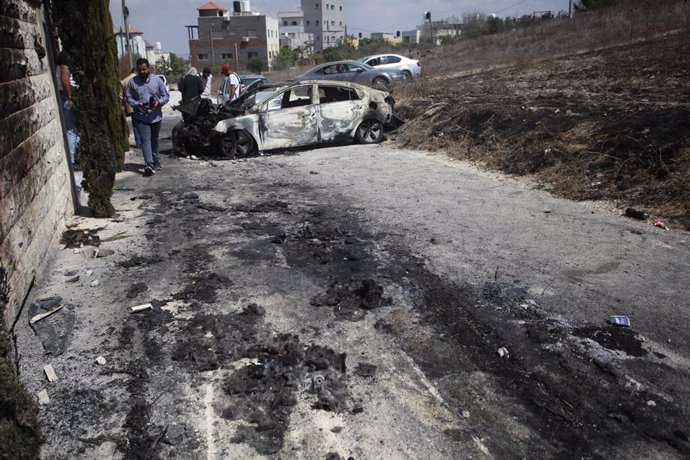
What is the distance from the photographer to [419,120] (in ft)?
46.8

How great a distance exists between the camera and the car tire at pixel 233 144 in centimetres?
1188

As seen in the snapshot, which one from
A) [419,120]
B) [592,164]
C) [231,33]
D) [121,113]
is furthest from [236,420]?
[231,33]

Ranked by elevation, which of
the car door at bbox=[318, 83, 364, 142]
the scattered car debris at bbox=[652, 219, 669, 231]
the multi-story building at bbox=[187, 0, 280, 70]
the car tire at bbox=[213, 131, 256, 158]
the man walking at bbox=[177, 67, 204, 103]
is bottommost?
the scattered car debris at bbox=[652, 219, 669, 231]

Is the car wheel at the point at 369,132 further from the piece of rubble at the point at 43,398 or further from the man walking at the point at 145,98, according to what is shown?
the piece of rubble at the point at 43,398

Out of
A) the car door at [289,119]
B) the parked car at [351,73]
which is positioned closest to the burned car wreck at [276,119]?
the car door at [289,119]

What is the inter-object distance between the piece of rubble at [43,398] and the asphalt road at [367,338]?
0.34 feet

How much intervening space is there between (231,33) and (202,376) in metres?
93.3

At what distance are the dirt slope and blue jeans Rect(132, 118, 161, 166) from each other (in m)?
5.94

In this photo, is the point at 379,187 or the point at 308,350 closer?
the point at 308,350

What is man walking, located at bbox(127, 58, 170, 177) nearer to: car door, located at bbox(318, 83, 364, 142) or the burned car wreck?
the burned car wreck

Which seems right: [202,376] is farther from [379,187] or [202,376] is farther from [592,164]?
[592,164]

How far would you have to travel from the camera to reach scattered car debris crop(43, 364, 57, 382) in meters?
3.64

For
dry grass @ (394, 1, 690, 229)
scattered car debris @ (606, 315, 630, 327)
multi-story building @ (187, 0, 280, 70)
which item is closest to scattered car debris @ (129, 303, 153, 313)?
scattered car debris @ (606, 315, 630, 327)

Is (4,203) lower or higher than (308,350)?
higher
